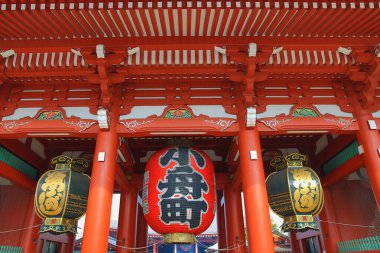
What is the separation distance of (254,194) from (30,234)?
19.5ft

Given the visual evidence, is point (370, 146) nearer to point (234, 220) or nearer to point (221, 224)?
point (234, 220)

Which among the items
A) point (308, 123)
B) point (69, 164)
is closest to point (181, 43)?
point (308, 123)

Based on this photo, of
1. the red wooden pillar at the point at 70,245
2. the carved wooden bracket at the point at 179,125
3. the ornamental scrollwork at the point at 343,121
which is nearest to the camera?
the carved wooden bracket at the point at 179,125

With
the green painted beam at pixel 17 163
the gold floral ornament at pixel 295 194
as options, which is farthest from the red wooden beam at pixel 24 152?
the gold floral ornament at pixel 295 194

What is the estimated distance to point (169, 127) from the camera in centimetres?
578

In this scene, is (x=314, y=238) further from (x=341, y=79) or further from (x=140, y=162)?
(x=140, y=162)

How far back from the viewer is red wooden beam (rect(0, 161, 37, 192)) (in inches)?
255

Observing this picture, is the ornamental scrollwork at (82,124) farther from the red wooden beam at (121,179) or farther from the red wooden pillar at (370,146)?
the red wooden pillar at (370,146)

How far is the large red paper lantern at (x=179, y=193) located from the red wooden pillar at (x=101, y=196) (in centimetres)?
82

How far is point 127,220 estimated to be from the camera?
8.12 metres

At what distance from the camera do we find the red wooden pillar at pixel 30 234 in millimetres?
7328

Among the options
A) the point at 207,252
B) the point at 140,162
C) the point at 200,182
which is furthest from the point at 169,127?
the point at 207,252

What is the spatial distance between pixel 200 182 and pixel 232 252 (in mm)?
3500

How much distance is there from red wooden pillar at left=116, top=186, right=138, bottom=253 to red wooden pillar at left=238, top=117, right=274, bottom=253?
13.5 ft
